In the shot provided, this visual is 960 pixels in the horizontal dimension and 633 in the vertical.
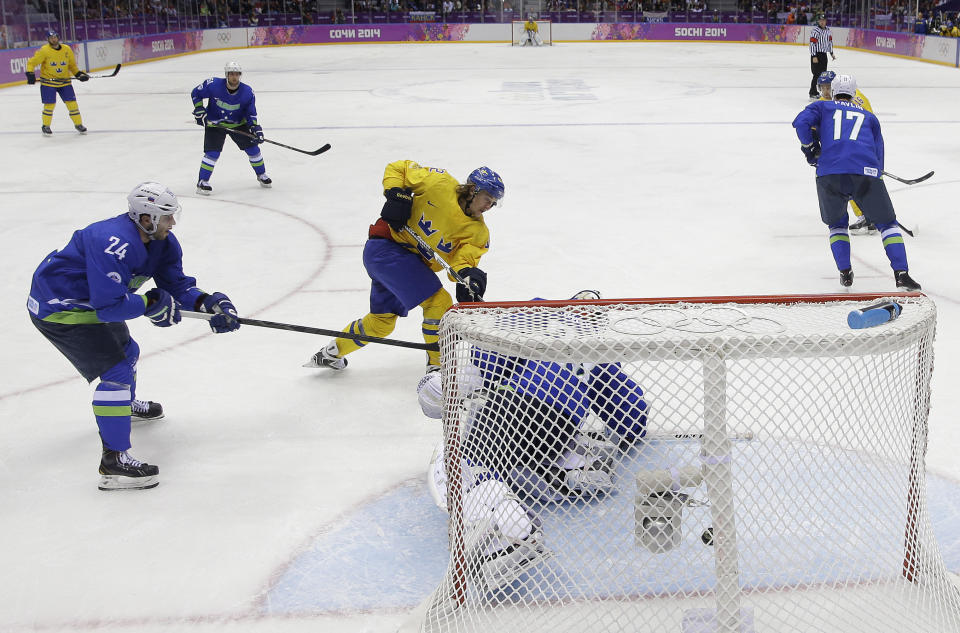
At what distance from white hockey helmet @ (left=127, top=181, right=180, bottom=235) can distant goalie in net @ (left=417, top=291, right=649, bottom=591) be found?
1212 mm

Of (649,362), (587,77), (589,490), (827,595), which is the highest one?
(587,77)

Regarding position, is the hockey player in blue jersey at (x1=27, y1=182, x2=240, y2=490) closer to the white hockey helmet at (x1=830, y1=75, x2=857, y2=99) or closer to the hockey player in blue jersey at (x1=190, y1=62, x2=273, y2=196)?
the white hockey helmet at (x1=830, y1=75, x2=857, y2=99)

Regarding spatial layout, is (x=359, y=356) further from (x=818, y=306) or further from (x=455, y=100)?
(x=455, y=100)

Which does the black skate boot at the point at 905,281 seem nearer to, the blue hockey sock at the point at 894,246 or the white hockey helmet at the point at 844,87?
the blue hockey sock at the point at 894,246

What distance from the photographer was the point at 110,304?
2.79 metres

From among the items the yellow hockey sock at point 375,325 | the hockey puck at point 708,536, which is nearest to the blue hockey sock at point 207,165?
the yellow hockey sock at point 375,325

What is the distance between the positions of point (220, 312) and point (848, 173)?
3.19m

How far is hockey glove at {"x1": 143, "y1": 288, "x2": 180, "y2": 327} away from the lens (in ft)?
9.75

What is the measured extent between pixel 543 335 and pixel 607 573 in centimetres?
57

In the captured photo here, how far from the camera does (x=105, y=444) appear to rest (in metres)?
2.95

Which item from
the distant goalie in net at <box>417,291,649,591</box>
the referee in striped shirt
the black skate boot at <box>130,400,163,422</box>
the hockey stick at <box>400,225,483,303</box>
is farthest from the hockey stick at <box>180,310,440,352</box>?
the referee in striped shirt

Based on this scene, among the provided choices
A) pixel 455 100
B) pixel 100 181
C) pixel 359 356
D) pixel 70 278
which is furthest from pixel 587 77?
pixel 70 278

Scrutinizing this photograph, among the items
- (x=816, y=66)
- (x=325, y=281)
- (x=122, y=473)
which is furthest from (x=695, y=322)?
(x=816, y=66)

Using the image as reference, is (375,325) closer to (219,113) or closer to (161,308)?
(161,308)
